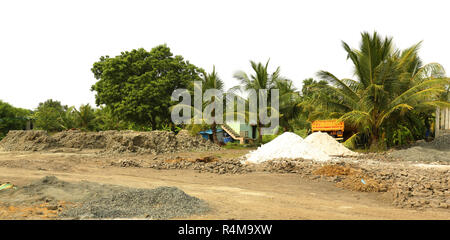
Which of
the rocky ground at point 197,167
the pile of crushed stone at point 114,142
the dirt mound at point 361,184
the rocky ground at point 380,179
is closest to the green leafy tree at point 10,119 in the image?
the pile of crushed stone at point 114,142

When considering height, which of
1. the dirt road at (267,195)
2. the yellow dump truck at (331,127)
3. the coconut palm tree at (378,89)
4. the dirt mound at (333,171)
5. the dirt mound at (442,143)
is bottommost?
the dirt road at (267,195)

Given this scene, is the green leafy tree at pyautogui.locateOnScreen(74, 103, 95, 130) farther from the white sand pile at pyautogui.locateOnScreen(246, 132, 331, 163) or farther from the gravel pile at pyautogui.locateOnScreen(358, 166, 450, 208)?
the gravel pile at pyautogui.locateOnScreen(358, 166, 450, 208)

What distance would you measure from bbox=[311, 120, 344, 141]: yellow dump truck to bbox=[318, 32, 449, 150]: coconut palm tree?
0.83m

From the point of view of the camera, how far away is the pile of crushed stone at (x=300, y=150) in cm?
1462

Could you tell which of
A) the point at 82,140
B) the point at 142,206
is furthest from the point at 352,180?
the point at 82,140

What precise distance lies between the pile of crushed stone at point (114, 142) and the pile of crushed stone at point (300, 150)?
715cm

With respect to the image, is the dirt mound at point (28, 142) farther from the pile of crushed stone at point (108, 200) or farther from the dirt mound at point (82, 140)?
the pile of crushed stone at point (108, 200)

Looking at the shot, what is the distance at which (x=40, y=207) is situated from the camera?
19.0 feet

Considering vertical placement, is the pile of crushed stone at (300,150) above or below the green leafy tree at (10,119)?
below

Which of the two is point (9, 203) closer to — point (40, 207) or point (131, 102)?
point (40, 207)

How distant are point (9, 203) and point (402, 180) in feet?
29.4

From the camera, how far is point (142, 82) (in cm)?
2761

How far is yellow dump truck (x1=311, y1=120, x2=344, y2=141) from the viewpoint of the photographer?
19.8 meters

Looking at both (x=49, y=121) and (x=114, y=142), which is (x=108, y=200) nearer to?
(x=114, y=142)
